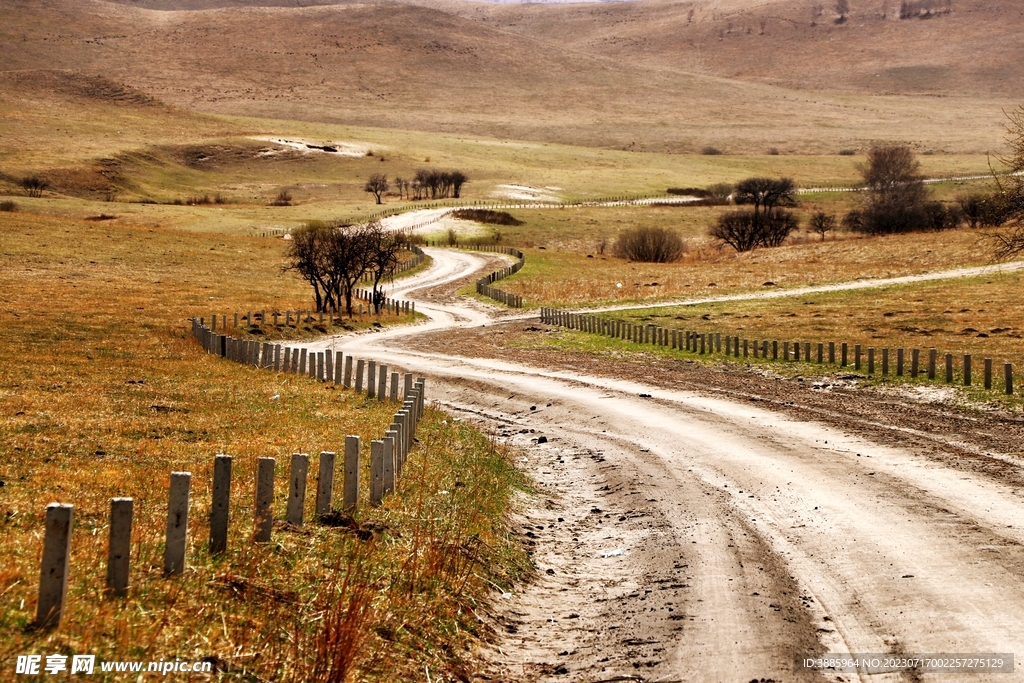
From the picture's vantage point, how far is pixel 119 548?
28.1 feet

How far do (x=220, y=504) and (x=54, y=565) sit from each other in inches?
98.4

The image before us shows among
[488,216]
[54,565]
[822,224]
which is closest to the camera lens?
[54,565]

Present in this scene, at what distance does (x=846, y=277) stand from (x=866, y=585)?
57166 mm

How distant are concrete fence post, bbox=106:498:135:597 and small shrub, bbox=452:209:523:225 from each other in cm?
10030

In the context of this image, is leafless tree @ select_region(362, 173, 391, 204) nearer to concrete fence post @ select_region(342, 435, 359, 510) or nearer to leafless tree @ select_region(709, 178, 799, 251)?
leafless tree @ select_region(709, 178, 799, 251)

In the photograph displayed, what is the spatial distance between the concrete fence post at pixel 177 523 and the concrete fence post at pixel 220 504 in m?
0.84

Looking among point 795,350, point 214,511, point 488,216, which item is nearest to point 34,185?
point 488,216

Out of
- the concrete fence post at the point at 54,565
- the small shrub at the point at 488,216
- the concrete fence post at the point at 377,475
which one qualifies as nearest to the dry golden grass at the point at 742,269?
the small shrub at the point at 488,216

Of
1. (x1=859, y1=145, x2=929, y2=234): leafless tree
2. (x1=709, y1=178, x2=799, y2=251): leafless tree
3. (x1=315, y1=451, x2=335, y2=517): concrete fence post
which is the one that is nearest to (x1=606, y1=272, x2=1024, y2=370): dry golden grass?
(x1=315, y1=451, x2=335, y2=517): concrete fence post

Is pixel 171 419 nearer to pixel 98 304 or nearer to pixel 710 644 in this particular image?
pixel 710 644

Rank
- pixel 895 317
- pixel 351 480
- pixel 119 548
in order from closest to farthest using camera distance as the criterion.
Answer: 1. pixel 119 548
2. pixel 351 480
3. pixel 895 317

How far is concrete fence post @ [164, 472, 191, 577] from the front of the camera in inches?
357

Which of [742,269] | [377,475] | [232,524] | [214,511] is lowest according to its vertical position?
[232,524]

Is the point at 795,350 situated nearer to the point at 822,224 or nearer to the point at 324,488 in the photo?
the point at 324,488
